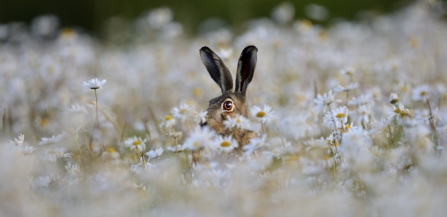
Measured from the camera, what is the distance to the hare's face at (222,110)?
4.02 meters

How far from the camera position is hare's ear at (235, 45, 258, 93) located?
4.10 metres

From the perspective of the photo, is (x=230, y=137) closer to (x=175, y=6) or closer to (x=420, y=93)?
(x=420, y=93)

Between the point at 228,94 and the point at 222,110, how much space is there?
16cm

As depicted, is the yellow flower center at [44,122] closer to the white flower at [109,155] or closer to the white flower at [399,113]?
the white flower at [109,155]

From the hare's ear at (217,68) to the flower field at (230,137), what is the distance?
0.44 m

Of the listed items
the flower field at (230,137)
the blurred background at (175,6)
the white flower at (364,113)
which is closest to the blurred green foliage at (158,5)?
the blurred background at (175,6)

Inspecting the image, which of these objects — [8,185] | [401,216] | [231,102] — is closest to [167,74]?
[231,102]

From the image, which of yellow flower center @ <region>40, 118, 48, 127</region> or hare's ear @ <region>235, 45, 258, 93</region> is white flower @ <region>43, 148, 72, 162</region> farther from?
yellow flower center @ <region>40, 118, 48, 127</region>

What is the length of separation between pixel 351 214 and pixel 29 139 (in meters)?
3.40

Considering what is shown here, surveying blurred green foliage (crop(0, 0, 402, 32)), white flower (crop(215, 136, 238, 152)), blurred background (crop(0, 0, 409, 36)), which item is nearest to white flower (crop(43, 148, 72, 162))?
white flower (crop(215, 136, 238, 152))

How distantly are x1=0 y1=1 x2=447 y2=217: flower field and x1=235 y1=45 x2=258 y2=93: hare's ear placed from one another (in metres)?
0.37

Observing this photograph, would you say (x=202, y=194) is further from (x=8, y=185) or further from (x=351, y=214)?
(x=8, y=185)

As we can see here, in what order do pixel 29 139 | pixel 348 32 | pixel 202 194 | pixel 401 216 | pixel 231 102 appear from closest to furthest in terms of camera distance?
pixel 401 216 → pixel 202 194 → pixel 231 102 → pixel 29 139 → pixel 348 32

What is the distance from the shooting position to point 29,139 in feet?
15.6
